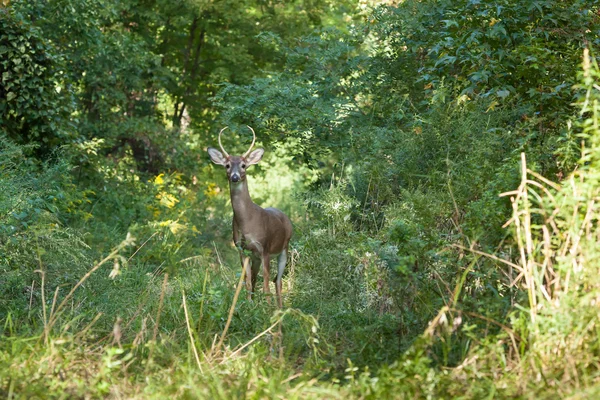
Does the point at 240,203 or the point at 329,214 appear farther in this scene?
the point at 329,214

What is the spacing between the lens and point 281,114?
35.8 feet

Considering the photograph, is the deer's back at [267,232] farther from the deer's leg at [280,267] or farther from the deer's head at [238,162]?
the deer's head at [238,162]

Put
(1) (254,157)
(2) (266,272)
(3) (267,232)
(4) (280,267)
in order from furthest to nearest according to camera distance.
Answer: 1. (4) (280,267)
2. (1) (254,157)
3. (3) (267,232)
4. (2) (266,272)

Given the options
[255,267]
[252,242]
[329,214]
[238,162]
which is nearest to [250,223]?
[252,242]

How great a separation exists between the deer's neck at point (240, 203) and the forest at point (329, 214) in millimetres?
646

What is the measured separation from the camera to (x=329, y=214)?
9156 mm

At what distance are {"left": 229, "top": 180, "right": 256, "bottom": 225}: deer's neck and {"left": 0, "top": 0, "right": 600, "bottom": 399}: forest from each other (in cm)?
65

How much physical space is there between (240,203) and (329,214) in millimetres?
924

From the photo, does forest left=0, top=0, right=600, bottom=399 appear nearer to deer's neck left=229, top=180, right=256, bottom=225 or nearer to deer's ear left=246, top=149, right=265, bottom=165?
deer's neck left=229, top=180, right=256, bottom=225

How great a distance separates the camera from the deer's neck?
9008 mm

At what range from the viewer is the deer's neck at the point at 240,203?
9008 mm

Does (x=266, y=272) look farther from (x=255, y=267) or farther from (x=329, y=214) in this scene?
(x=329, y=214)

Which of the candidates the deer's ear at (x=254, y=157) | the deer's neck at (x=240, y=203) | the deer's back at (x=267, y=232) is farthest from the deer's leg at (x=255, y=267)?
the deer's ear at (x=254, y=157)

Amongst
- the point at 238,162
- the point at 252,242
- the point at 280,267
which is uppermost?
the point at 238,162
